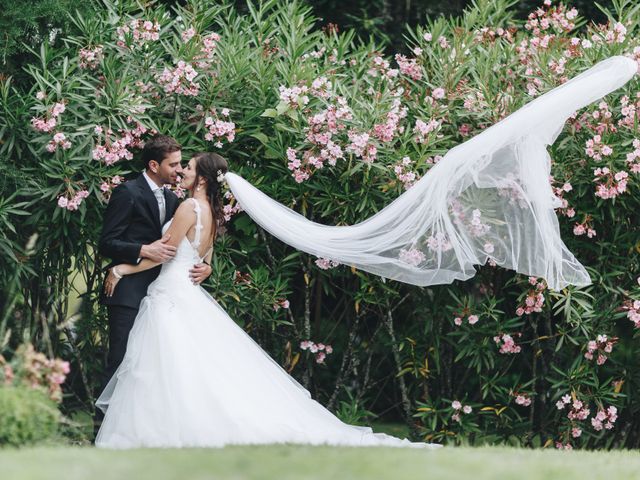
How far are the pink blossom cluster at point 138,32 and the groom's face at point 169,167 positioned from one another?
3.80ft

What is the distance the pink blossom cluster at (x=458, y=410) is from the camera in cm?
744

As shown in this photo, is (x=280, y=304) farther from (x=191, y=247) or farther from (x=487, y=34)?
(x=487, y=34)

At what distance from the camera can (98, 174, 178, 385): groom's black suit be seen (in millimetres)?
6535

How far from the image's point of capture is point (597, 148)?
707 cm

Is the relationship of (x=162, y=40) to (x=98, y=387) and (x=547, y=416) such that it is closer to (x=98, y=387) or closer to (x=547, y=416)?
(x=98, y=387)

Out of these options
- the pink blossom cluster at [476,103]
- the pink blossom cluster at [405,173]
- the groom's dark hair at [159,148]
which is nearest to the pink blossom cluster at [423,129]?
the pink blossom cluster at [405,173]

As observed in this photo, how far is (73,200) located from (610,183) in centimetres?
356

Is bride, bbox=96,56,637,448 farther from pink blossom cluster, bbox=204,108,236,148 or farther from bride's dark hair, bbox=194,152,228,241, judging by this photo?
pink blossom cluster, bbox=204,108,236,148

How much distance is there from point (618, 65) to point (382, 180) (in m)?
1.73

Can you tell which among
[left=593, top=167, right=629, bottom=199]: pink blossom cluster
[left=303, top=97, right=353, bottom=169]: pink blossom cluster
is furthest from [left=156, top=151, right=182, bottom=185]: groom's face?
[left=593, top=167, right=629, bottom=199]: pink blossom cluster

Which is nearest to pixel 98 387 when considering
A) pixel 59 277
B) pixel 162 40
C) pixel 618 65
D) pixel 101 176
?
pixel 59 277

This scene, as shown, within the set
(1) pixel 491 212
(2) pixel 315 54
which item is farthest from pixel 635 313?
(2) pixel 315 54

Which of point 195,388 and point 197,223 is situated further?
point 197,223

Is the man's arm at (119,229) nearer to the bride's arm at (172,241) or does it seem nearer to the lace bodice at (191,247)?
the bride's arm at (172,241)
